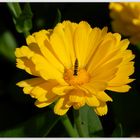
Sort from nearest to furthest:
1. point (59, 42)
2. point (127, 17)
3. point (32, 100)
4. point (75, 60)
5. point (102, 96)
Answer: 1. point (102, 96)
2. point (59, 42)
3. point (75, 60)
4. point (127, 17)
5. point (32, 100)

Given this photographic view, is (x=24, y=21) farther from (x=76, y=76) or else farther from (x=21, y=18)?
(x=76, y=76)

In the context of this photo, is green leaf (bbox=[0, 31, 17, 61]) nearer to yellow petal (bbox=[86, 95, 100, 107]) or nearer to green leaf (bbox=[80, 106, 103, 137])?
green leaf (bbox=[80, 106, 103, 137])

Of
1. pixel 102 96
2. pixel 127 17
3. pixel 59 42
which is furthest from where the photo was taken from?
pixel 127 17

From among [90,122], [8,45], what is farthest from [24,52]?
[8,45]

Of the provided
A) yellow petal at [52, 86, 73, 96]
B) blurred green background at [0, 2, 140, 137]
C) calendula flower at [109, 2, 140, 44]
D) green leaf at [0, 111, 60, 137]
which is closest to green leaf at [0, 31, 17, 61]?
blurred green background at [0, 2, 140, 137]

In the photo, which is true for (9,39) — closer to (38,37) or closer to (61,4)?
(61,4)

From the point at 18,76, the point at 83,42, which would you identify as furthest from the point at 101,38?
the point at 18,76
